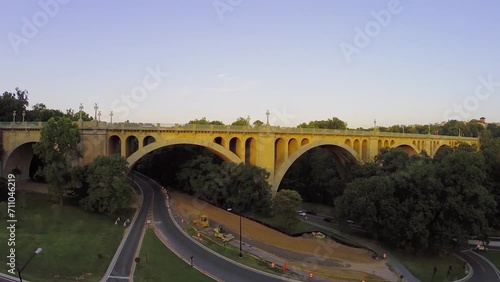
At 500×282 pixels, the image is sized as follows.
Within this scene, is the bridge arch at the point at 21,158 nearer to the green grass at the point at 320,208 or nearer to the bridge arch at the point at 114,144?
the bridge arch at the point at 114,144

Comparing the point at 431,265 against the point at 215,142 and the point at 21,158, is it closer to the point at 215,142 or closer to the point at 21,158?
the point at 215,142

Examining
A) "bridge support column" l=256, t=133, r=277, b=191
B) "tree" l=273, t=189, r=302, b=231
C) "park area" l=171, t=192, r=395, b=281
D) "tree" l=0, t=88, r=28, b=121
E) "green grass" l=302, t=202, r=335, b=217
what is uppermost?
"tree" l=0, t=88, r=28, b=121

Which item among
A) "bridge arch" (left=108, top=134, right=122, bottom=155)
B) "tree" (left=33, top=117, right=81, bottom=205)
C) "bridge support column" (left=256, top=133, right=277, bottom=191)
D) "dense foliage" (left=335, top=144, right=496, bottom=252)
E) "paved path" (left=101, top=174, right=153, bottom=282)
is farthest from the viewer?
"bridge support column" (left=256, top=133, right=277, bottom=191)

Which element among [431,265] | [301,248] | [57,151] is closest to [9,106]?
[57,151]

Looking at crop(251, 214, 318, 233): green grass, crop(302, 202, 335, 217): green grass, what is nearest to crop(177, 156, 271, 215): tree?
crop(251, 214, 318, 233): green grass

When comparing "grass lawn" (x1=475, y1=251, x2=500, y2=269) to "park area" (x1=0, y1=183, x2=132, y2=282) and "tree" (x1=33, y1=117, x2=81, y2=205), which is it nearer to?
"park area" (x1=0, y1=183, x2=132, y2=282)

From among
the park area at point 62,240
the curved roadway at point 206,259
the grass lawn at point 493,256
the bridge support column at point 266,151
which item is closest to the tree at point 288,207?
the bridge support column at point 266,151
